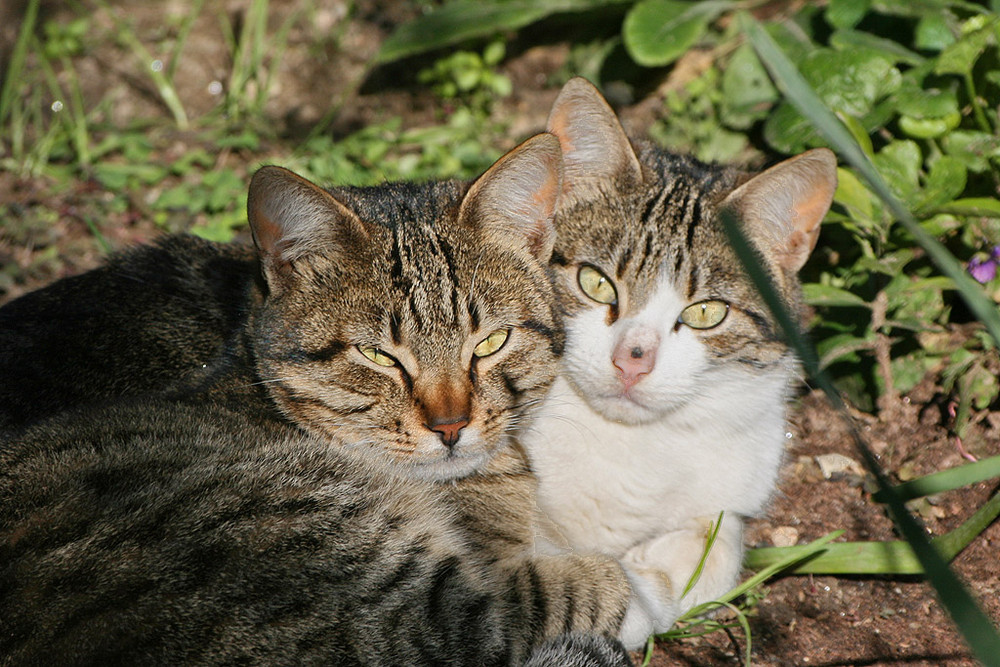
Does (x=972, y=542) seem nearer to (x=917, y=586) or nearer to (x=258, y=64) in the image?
(x=917, y=586)

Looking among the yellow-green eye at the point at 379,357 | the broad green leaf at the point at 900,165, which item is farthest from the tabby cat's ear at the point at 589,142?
the broad green leaf at the point at 900,165

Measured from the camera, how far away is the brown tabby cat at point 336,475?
207cm

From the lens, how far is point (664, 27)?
4.56m

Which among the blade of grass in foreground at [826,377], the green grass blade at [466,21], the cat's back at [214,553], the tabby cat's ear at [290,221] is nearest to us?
the blade of grass in foreground at [826,377]

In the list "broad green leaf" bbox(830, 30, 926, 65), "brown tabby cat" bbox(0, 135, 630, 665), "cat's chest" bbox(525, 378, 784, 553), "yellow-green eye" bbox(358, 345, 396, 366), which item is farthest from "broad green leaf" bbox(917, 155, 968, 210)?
"yellow-green eye" bbox(358, 345, 396, 366)

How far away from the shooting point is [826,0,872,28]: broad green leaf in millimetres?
4152

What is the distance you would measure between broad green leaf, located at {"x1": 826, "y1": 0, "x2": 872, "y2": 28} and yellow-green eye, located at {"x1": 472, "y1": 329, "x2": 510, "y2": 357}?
2.58 meters

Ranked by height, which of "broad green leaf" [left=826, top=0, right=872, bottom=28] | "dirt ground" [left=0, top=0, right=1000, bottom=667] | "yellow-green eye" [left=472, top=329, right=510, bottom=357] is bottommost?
"dirt ground" [left=0, top=0, right=1000, bottom=667]

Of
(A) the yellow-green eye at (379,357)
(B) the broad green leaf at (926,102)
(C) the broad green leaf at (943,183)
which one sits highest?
(B) the broad green leaf at (926,102)

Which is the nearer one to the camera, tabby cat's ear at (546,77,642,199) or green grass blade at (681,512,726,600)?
green grass blade at (681,512,726,600)

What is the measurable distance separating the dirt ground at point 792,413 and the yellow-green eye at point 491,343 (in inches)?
42.3

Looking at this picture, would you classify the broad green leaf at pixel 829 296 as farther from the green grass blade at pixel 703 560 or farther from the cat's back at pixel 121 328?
the cat's back at pixel 121 328

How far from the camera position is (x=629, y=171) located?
311 centimetres

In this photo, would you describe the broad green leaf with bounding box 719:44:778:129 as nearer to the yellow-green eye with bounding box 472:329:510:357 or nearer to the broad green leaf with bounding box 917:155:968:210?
the broad green leaf with bounding box 917:155:968:210
